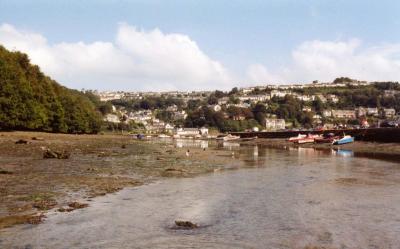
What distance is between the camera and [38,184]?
23172mm

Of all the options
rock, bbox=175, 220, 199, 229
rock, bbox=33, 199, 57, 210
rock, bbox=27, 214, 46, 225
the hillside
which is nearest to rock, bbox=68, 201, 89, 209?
rock, bbox=33, 199, 57, 210

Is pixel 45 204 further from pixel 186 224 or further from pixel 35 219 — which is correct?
pixel 186 224

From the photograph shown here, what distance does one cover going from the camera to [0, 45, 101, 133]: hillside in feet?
243

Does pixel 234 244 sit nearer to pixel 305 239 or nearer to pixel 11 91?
pixel 305 239

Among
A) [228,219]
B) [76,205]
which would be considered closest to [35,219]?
[76,205]

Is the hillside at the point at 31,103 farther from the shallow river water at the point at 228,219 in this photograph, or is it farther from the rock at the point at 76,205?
the rock at the point at 76,205

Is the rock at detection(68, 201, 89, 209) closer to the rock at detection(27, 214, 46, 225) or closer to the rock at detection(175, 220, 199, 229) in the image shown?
the rock at detection(27, 214, 46, 225)

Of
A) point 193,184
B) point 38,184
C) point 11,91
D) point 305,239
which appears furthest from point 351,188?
point 11,91

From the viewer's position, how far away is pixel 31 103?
80.6 meters

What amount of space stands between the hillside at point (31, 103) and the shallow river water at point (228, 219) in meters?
54.5

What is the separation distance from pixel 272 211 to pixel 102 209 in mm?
7167

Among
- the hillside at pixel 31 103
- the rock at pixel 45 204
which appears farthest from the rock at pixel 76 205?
the hillside at pixel 31 103

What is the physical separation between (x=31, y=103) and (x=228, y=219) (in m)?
70.6

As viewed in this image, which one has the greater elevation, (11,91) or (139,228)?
(11,91)
